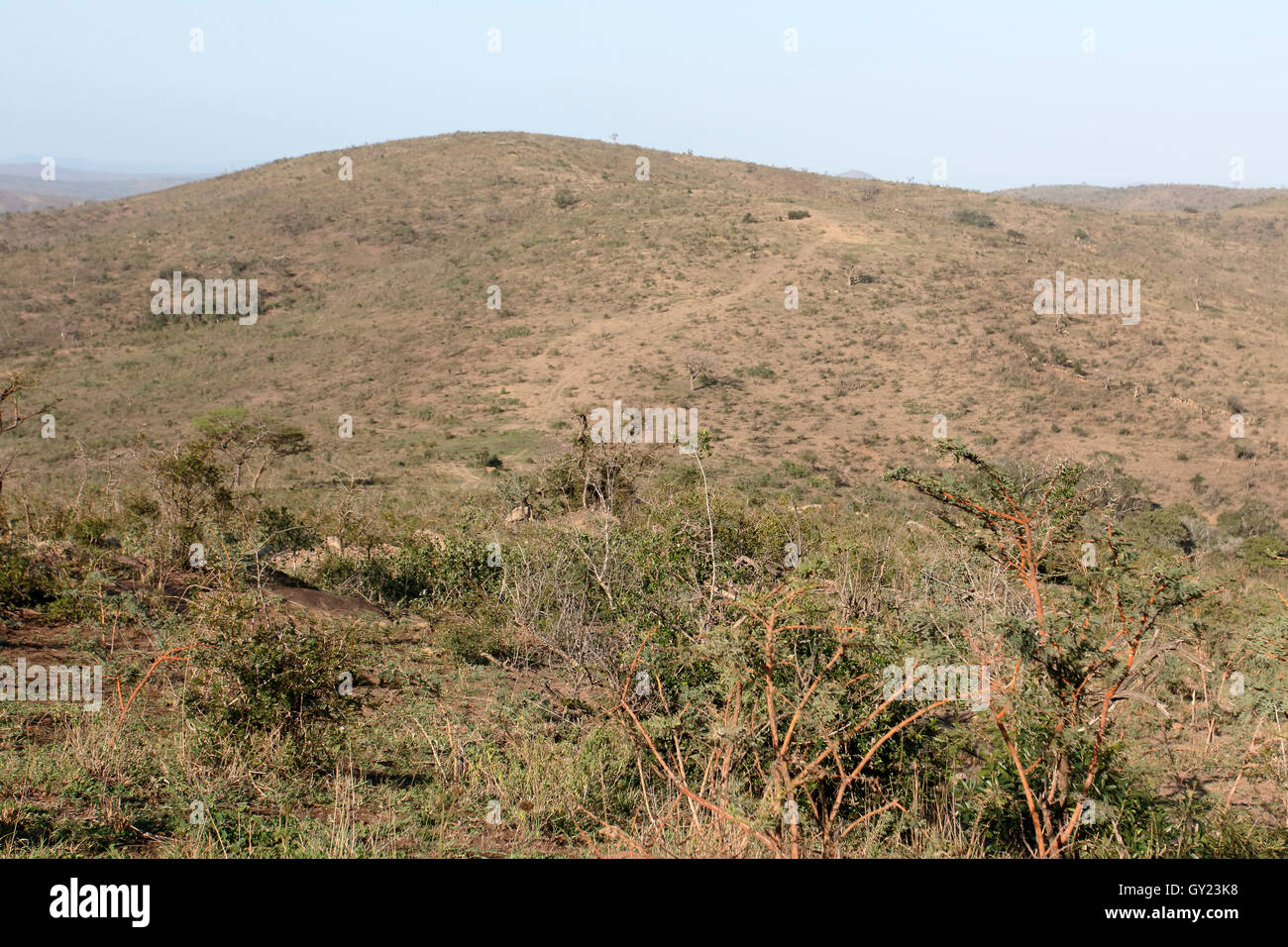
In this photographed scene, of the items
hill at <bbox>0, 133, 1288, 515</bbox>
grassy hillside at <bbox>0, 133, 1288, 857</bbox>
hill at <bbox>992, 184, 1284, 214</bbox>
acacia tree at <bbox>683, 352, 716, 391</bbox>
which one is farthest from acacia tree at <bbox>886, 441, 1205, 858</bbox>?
hill at <bbox>992, 184, 1284, 214</bbox>

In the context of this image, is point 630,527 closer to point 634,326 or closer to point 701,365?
point 701,365

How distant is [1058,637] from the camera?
2.67 m

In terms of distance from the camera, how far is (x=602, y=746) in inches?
165

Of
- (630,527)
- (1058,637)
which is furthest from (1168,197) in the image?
(1058,637)

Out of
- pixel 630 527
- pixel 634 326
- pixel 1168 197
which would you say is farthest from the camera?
pixel 1168 197

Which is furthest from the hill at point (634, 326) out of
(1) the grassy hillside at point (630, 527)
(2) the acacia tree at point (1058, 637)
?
(2) the acacia tree at point (1058, 637)

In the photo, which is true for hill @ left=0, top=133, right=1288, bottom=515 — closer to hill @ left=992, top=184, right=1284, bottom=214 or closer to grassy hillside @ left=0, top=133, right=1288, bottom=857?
grassy hillside @ left=0, top=133, right=1288, bottom=857

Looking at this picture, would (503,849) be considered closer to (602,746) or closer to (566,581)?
(602,746)

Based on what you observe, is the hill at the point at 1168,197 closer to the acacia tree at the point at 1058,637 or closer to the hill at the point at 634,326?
the hill at the point at 634,326

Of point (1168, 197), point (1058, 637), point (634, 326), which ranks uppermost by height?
point (1168, 197)

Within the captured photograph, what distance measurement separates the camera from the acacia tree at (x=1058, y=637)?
2605 millimetres

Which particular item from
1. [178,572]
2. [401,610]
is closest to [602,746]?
[401,610]

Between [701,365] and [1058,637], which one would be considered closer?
[1058,637]

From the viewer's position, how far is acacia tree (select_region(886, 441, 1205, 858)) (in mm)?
2605
